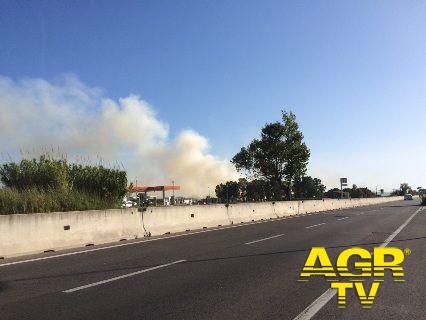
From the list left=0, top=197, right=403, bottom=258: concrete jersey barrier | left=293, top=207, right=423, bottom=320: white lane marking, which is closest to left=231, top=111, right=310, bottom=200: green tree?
left=0, top=197, right=403, bottom=258: concrete jersey barrier

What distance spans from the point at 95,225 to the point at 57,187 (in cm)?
587

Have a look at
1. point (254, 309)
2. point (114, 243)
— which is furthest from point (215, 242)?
point (254, 309)

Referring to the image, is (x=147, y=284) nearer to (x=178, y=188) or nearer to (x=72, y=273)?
(x=72, y=273)

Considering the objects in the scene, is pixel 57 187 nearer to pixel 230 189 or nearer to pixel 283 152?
pixel 283 152

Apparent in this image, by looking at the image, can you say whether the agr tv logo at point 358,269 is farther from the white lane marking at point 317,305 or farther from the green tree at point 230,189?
the green tree at point 230,189

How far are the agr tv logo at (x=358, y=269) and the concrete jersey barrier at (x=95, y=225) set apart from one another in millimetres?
6241

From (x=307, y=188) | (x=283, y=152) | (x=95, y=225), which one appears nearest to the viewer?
(x=95, y=225)

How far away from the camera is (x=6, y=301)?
5.88 meters

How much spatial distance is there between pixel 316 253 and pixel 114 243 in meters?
6.07

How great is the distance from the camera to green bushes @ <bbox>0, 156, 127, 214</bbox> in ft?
42.4

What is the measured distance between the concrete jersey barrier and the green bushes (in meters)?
1.69

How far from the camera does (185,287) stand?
661 cm

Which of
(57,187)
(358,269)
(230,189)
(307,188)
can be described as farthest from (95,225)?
(230,189)

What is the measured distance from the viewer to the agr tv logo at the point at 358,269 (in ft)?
20.8
